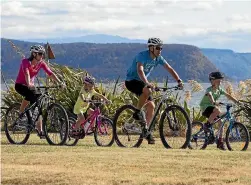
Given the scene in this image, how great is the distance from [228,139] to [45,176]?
563 centimetres

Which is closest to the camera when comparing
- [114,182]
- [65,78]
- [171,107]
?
[114,182]

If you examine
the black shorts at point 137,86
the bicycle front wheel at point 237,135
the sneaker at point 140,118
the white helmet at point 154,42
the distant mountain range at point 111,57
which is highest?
the distant mountain range at point 111,57

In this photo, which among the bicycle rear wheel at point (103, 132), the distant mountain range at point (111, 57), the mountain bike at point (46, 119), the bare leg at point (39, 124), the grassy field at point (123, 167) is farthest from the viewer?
the distant mountain range at point (111, 57)

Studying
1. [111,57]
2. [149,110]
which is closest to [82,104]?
[149,110]

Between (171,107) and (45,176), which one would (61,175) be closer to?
(45,176)

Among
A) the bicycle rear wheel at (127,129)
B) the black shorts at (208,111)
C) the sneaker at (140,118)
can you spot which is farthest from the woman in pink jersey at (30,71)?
the black shorts at (208,111)

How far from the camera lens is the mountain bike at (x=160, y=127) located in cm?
1317

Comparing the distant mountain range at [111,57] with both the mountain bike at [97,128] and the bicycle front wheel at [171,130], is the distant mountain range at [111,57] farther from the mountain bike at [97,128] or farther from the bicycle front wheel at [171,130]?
the bicycle front wheel at [171,130]

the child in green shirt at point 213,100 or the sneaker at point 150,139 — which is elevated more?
the child in green shirt at point 213,100

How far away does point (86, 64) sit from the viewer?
15188cm

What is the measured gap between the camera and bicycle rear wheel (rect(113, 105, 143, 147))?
13.6 meters

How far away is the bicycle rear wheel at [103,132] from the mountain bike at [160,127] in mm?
376

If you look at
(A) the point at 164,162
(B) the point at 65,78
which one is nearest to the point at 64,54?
(B) the point at 65,78

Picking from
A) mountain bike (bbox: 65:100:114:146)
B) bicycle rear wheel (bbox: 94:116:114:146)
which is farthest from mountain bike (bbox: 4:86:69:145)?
bicycle rear wheel (bbox: 94:116:114:146)
